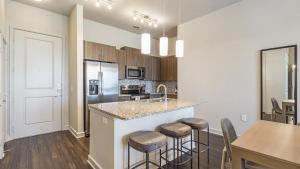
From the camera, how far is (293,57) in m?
2.72

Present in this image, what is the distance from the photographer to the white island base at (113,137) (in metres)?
1.92

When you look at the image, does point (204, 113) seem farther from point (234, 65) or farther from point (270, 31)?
point (270, 31)

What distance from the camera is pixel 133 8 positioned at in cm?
372

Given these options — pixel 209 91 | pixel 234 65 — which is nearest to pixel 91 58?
pixel 209 91

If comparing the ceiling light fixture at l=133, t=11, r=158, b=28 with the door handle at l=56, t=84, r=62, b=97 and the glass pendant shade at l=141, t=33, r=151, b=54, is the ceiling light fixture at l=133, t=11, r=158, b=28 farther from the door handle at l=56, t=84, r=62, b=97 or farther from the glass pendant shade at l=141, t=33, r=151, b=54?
the door handle at l=56, t=84, r=62, b=97

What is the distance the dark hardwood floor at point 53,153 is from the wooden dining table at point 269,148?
1.10 metres

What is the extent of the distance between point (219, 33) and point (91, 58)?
3.15 meters

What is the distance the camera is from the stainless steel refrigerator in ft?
12.0

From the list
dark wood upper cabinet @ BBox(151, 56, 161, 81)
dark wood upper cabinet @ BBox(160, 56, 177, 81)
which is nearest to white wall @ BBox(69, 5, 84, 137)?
dark wood upper cabinet @ BBox(151, 56, 161, 81)

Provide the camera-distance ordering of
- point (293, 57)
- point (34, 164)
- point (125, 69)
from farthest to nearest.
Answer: point (125, 69), point (293, 57), point (34, 164)

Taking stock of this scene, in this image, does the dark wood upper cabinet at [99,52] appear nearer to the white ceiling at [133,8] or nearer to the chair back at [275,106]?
the white ceiling at [133,8]

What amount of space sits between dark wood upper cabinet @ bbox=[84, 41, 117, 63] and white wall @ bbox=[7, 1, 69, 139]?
801 mm

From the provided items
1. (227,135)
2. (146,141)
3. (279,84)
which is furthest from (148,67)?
(227,135)

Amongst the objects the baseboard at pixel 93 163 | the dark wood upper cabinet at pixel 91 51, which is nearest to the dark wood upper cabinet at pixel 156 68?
the dark wood upper cabinet at pixel 91 51
